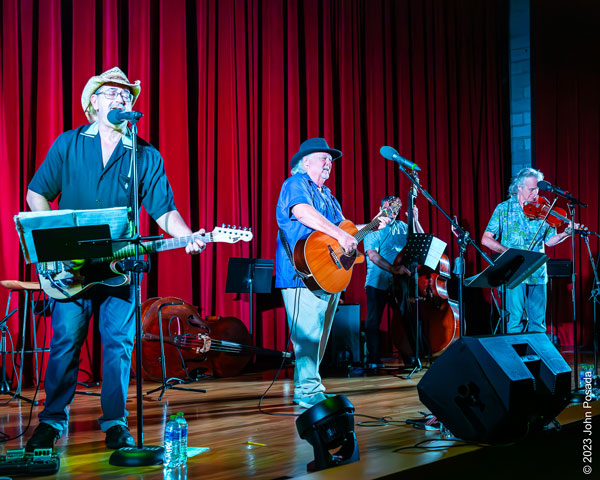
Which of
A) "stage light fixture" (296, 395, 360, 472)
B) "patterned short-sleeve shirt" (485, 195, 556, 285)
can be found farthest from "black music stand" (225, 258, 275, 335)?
"stage light fixture" (296, 395, 360, 472)

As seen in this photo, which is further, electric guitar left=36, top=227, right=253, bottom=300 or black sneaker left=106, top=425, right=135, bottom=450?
black sneaker left=106, top=425, right=135, bottom=450

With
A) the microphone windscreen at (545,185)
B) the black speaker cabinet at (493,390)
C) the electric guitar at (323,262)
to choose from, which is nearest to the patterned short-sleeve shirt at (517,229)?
the microphone windscreen at (545,185)

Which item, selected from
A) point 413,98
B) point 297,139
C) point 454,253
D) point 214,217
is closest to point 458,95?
point 413,98

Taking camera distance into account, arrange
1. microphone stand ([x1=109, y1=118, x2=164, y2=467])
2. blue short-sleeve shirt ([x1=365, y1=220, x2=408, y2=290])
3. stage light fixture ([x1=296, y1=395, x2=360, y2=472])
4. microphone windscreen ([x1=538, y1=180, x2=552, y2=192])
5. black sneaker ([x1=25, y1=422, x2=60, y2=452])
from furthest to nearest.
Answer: blue short-sleeve shirt ([x1=365, y1=220, x2=408, y2=290]) → microphone windscreen ([x1=538, y1=180, x2=552, y2=192]) → black sneaker ([x1=25, y1=422, x2=60, y2=452]) → microphone stand ([x1=109, y1=118, x2=164, y2=467]) → stage light fixture ([x1=296, y1=395, x2=360, y2=472])

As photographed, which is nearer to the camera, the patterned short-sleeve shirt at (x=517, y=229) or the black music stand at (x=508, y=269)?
the black music stand at (x=508, y=269)

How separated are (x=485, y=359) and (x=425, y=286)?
4.00m

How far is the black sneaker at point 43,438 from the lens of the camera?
294 centimetres

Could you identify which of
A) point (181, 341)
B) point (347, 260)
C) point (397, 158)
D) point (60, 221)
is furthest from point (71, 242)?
point (181, 341)

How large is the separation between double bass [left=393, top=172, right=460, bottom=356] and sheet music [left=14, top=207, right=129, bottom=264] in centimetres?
408

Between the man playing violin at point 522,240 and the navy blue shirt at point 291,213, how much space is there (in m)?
1.95

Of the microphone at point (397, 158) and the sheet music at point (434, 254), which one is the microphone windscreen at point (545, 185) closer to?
the microphone at point (397, 158)

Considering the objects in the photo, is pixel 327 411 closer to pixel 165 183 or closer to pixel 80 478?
pixel 80 478

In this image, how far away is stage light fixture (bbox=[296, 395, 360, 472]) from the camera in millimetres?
2463

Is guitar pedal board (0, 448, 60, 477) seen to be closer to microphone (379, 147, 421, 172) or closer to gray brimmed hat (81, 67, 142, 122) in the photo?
gray brimmed hat (81, 67, 142, 122)
